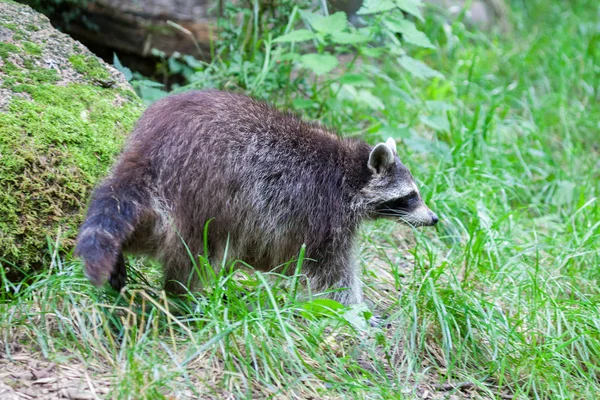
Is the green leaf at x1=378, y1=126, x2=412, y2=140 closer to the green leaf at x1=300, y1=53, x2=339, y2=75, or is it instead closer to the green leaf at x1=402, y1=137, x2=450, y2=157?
the green leaf at x1=402, y1=137, x2=450, y2=157

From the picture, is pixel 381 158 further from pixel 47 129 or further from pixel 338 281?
pixel 47 129

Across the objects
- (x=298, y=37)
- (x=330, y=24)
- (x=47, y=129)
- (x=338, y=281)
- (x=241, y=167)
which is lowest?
(x=338, y=281)

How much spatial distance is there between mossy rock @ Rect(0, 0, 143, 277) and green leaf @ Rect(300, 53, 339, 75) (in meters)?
1.42

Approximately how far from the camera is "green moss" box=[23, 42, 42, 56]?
486cm

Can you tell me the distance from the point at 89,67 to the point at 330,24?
6.39ft

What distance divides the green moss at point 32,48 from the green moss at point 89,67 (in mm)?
223

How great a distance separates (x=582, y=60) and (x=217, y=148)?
21.7ft

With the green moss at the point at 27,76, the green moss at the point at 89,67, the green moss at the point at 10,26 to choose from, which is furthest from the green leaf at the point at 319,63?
the green moss at the point at 10,26

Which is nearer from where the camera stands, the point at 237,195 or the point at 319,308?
the point at 319,308

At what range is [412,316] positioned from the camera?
4156 millimetres

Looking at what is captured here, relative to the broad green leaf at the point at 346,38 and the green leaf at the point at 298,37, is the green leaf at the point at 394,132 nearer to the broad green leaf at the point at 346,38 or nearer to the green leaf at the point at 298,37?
the broad green leaf at the point at 346,38

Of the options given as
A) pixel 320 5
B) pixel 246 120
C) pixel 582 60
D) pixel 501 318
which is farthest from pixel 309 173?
pixel 582 60

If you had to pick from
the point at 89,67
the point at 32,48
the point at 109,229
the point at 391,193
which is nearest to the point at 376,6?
the point at 391,193

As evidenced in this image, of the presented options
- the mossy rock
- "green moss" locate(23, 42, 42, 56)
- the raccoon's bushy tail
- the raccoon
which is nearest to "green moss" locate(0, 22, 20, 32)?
the mossy rock
